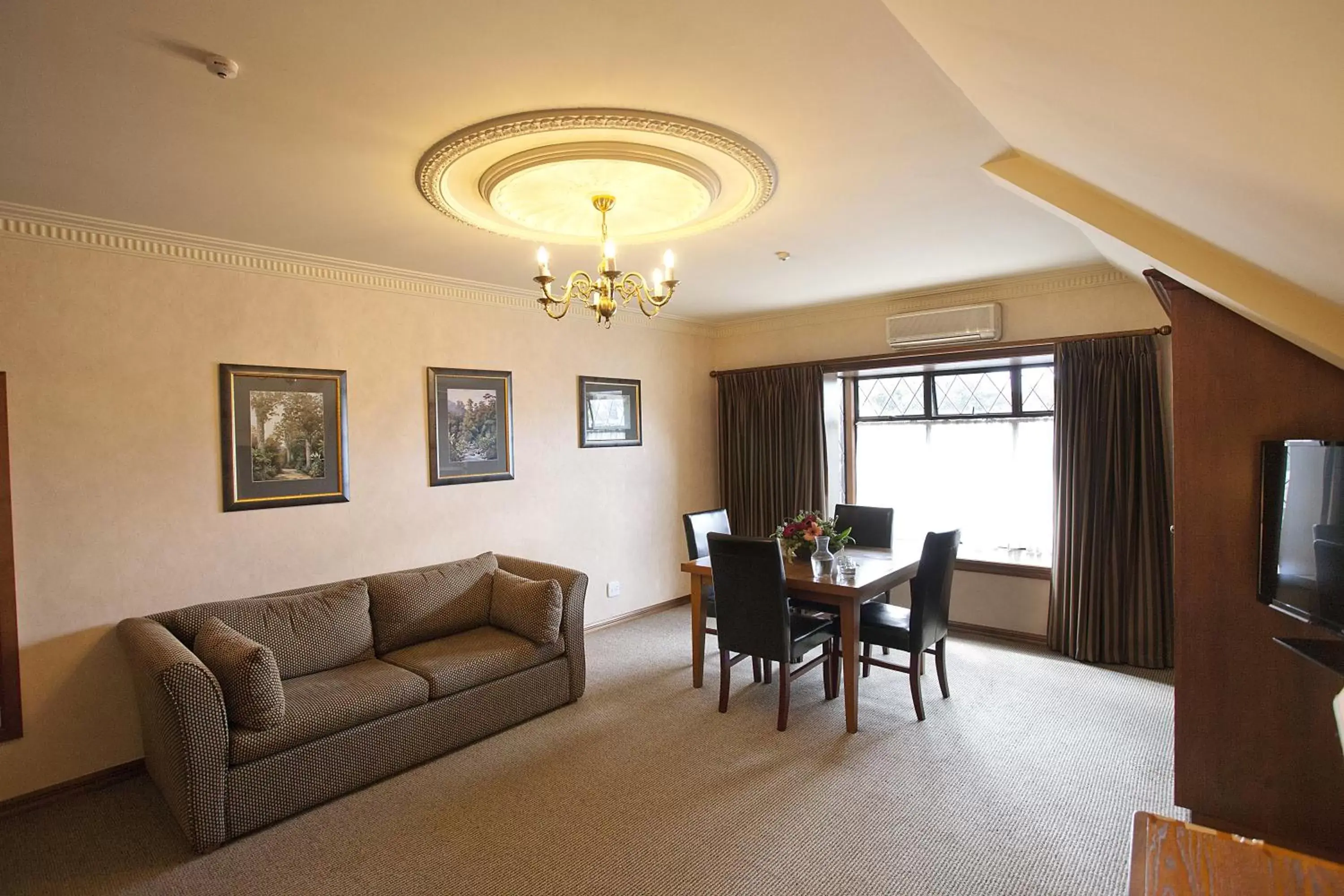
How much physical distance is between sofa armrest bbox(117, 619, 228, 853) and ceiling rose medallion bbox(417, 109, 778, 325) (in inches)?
76.3

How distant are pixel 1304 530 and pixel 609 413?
4.13m

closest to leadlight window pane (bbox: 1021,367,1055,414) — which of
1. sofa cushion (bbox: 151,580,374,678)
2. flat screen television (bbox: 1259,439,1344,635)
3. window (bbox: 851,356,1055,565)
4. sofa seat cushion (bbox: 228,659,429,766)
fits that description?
window (bbox: 851,356,1055,565)

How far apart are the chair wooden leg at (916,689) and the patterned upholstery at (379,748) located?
186cm

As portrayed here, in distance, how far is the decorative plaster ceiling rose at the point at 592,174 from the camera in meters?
2.20

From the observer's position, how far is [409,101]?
2.02 metres

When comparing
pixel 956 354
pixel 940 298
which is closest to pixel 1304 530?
pixel 956 354

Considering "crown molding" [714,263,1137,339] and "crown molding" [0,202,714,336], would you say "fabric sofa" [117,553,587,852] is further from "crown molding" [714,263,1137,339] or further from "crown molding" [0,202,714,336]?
"crown molding" [714,263,1137,339]

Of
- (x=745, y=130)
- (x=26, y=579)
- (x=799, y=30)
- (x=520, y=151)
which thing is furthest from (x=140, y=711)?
(x=799, y=30)

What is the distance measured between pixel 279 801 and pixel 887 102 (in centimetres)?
341

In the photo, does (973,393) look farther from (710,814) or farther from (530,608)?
(710,814)

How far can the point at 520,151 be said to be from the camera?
2344mm

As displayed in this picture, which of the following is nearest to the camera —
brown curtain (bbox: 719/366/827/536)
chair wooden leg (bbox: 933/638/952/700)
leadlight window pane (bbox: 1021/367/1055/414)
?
chair wooden leg (bbox: 933/638/952/700)

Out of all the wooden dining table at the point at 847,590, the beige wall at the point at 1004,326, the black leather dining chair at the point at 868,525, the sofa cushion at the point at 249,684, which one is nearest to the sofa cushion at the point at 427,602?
the sofa cushion at the point at 249,684

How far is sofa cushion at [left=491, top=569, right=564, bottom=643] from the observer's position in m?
3.64
